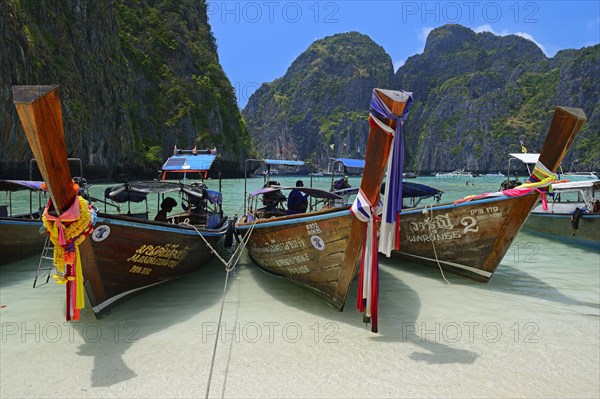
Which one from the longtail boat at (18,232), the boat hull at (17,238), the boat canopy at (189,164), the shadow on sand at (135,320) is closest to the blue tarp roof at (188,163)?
the boat canopy at (189,164)

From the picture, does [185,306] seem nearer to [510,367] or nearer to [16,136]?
[510,367]

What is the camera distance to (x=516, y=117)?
128 m

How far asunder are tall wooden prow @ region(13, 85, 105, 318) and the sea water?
1.96 metres

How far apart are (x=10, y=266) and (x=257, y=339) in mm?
7311

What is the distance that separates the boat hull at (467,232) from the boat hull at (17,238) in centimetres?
859

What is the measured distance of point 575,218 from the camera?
12172 mm

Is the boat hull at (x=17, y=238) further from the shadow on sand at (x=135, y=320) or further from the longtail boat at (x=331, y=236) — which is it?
the longtail boat at (x=331, y=236)

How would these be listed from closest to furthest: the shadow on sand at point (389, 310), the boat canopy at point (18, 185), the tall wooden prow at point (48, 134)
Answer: the tall wooden prow at point (48, 134)
the shadow on sand at point (389, 310)
the boat canopy at point (18, 185)

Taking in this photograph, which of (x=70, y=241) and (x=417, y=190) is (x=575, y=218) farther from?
(x=70, y=241)

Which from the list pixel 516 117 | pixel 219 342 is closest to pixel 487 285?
pixel 219 342

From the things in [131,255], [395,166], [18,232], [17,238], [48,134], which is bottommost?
[17,238]

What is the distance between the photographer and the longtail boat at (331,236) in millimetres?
4480

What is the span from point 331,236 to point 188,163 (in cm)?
535

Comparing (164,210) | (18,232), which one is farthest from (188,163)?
(18,232)
